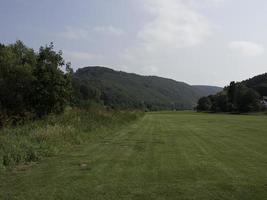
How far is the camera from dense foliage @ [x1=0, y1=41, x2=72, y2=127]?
33.4 meters

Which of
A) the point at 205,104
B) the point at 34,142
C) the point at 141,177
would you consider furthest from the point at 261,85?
the point at 141,177

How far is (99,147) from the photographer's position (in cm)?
1827

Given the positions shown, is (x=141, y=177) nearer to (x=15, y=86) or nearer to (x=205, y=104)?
(x=15, y=86)

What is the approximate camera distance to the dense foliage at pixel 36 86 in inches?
1316

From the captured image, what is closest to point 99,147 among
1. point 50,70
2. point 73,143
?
point 73,143

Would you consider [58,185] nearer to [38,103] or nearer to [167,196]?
[167,196]

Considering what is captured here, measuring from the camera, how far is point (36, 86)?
33.8 m

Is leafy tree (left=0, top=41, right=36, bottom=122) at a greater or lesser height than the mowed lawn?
greater

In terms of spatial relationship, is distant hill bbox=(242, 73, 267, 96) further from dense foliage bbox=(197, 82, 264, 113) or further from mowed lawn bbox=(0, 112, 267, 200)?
mowed lawn bbox=(0, 112, 267, 200)

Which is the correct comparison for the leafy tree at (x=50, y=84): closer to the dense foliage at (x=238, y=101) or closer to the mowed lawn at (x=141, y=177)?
the mowed lawn at (x=141, y=177)

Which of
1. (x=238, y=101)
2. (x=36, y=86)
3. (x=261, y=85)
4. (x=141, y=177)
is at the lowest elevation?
(x=141, y=177)

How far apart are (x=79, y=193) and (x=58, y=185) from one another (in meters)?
1.03

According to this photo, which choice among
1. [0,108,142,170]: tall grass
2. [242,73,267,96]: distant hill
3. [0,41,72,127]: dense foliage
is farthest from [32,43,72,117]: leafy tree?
[242,73,267,96]: distant hill

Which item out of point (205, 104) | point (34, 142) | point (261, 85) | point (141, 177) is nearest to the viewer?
point (141, 177)
